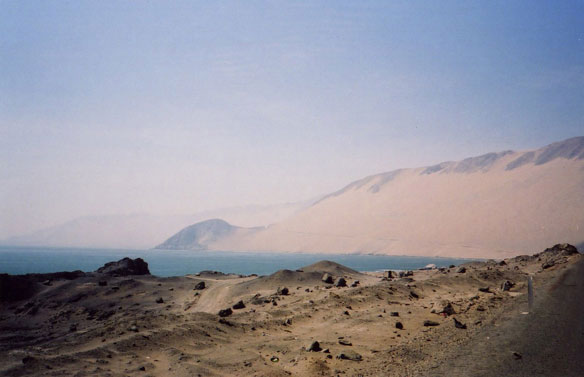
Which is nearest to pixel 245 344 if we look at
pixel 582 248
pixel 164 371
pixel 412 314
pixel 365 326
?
pixel 164 371

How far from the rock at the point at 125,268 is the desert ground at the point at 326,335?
9746mm

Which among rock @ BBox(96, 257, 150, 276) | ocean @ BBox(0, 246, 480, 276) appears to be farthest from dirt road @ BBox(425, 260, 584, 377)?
ocean @ BBox(0, 246, 480, 276)

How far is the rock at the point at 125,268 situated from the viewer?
1194 inches

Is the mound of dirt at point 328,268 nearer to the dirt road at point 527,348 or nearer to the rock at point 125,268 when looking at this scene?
the rock at point 125,268

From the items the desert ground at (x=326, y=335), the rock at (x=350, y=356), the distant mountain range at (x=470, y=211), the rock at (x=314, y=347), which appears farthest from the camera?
the distant mountain range at (x=470, y=211)

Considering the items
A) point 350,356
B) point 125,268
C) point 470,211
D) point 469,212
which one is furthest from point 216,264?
point 350,356

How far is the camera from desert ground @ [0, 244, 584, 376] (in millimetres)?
7367

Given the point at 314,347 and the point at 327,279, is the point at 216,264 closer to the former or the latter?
the point at 327,279

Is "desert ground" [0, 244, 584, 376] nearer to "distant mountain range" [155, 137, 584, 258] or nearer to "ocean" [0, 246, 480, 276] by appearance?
"ocean" [0, 246, 480, 276]

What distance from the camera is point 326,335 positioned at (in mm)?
10391

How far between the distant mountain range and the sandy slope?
0.27 meters

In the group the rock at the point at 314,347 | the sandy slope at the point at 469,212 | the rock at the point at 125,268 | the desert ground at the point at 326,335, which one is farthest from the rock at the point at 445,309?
the sandy slope at the point at 469,212

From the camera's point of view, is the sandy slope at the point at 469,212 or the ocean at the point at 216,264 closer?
the ocean at the point at 216,264

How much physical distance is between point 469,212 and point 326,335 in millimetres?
134627
